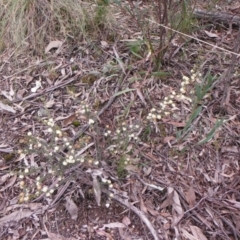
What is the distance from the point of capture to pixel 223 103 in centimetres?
193

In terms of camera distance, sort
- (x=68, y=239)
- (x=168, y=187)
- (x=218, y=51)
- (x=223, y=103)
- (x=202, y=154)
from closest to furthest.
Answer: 1. (x=68, y=239)
2. (x=168, y=187)
3. (x=202, y=154)
4. (x=223, y=103)
5. (x=218, y=51)

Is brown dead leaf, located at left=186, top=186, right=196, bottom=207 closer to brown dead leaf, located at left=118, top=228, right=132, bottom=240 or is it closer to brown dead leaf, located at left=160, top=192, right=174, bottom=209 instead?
brown dead leaf, located at left=160, top=192, right=174, bottom=209

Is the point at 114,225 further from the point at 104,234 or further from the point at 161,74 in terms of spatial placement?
the point at 161,74

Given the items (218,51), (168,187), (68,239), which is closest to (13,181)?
(68,239)

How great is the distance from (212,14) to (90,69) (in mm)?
833

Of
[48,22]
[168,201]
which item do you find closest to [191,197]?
[168,201]

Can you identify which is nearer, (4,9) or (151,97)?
(151,97)

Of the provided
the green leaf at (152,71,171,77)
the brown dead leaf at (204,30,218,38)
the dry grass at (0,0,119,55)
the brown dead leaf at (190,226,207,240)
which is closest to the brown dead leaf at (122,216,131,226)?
the brown dead leaf at (190,226,207,240)

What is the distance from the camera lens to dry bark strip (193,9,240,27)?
7.72 ft

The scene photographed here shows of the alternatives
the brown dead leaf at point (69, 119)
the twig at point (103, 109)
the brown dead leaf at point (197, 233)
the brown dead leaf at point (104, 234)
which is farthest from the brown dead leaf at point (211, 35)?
the brown dead leaf at point (104, 234)

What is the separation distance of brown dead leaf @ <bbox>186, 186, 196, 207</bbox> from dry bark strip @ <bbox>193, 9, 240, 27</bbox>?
1162mm

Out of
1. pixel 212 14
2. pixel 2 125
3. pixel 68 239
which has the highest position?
pixel 212 14

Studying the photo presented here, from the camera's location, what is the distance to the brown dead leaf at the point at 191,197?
63.4 inches

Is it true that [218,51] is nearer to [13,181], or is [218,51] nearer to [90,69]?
[90,69]
